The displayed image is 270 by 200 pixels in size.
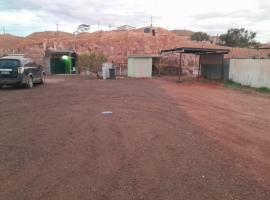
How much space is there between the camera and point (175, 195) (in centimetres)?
393

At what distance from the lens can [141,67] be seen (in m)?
34.0

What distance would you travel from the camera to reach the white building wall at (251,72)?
19.1 metres

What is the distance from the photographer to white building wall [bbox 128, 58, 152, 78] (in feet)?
111

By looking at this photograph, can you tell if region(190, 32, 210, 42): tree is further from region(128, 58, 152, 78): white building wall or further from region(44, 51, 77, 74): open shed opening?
region(44, 51, 77, 74): open shed opening

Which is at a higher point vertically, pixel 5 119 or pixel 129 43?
pixel 129 43

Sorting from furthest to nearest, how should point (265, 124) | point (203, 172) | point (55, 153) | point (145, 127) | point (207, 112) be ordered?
point (207, 112) < point (265, 124) < point (145, 127) < point (55, 153) < point (203, 172)

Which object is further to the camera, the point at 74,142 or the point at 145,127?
the point at 145,127

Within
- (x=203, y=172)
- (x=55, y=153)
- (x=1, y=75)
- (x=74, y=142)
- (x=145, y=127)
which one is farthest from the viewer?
(x=1, y=75)

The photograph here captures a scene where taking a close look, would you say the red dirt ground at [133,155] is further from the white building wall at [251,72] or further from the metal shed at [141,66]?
the metal shed at [141,66]

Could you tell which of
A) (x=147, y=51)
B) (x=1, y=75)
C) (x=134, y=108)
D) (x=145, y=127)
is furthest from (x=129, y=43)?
(x=145, y=127)

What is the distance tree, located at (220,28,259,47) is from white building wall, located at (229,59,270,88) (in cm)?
4296

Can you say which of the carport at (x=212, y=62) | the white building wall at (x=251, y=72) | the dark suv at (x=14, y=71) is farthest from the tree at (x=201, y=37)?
the dark suv at (x=14, y=71)

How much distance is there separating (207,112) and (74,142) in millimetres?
5447

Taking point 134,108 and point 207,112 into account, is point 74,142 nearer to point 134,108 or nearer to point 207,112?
point 134,108
